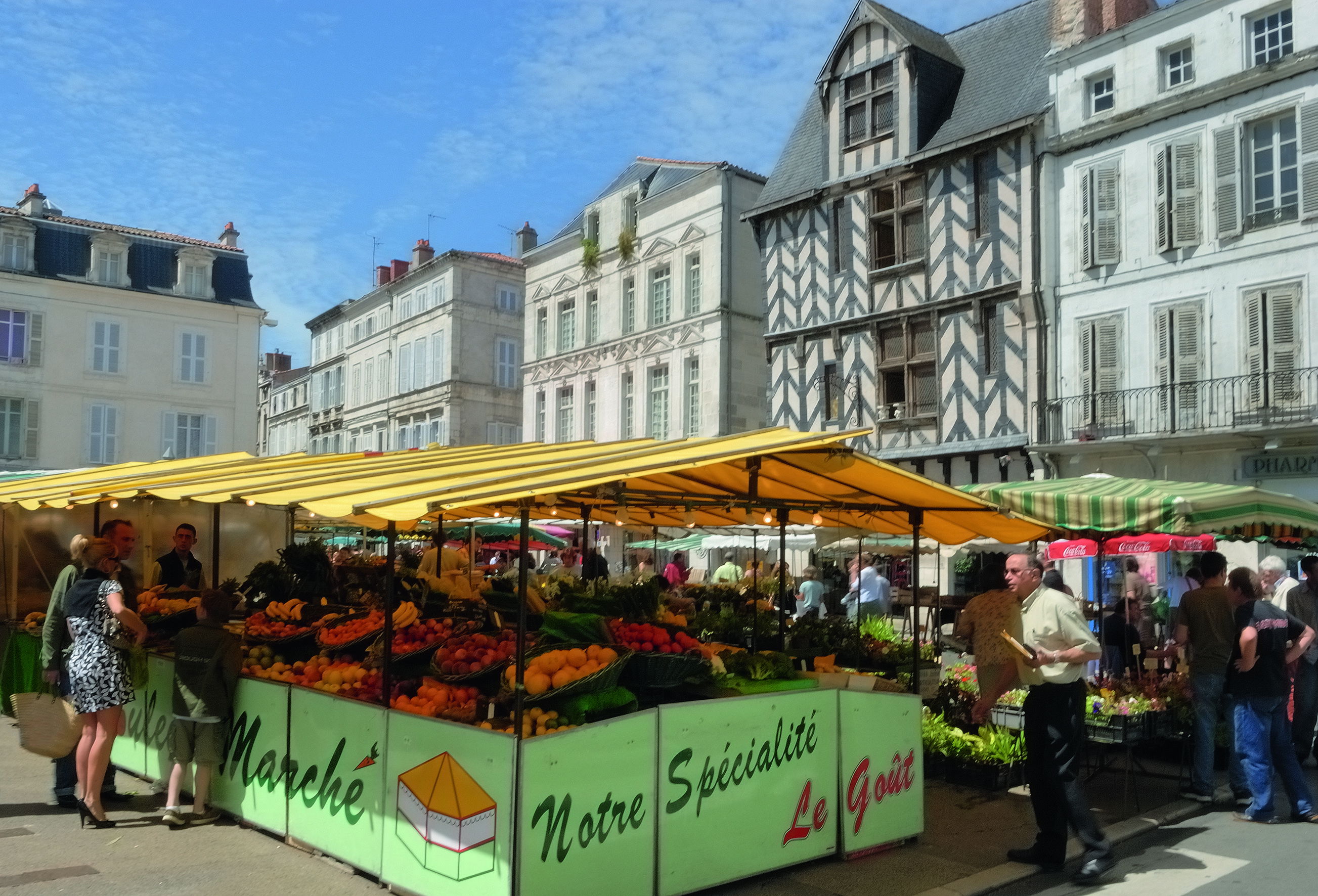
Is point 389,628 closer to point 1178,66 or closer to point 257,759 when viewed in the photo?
point 257,759

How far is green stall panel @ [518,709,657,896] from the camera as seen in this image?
4719 mm

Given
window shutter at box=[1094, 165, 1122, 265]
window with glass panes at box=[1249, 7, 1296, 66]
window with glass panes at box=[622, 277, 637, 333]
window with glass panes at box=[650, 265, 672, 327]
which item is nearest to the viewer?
window with glass panes at box=[1249, 7, 1296, 66]

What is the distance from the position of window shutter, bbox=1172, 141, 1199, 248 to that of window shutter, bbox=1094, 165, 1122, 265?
0.94 meters

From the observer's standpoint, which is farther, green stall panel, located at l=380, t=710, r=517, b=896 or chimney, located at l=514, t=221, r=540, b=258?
chimney, located at l=514, t=221, r=540, b=258

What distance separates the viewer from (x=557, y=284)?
31.5 meters

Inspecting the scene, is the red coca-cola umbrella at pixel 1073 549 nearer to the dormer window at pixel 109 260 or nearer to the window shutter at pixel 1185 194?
the window shutter at pixel 1185 194

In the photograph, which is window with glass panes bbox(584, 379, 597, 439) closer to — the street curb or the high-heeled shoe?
the street curb

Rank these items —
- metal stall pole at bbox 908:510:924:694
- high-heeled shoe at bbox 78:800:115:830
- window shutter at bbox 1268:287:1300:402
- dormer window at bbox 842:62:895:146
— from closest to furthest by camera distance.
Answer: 1. high-heeled shoe at bbox 78:800:115:830
2. metal stall pole at bbox 908:510:924:694
3. window shutter at bbox 1268:287:1300:402
4. dormer window at bbox 842:62:895:146

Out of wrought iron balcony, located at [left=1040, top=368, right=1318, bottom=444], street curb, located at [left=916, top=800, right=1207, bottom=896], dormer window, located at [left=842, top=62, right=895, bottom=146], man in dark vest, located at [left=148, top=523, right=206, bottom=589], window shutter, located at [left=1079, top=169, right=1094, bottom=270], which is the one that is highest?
dormer window, located at [left=842, top=62, right=895, bottom=146]

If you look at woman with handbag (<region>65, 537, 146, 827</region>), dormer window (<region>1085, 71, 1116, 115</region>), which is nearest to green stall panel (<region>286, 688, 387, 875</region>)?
woman with handbag (<region>65, 537, 146, 827</region>)

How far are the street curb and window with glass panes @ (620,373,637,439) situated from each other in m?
21.6

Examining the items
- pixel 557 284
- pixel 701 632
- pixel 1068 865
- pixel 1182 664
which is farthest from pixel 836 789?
pixel 557 284

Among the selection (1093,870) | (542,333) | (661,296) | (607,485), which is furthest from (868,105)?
(1093,870)

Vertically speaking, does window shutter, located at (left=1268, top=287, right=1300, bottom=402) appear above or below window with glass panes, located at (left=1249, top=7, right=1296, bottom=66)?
below
